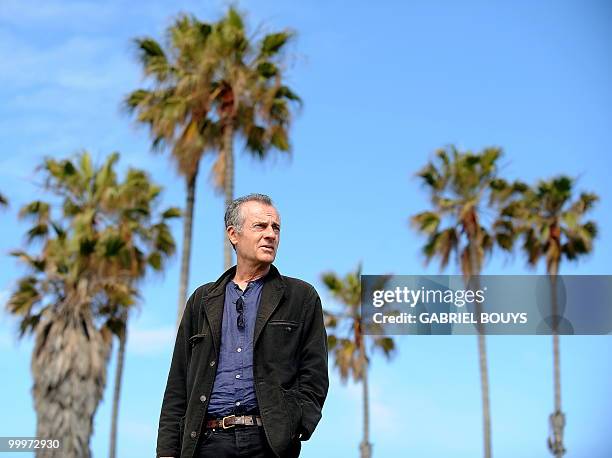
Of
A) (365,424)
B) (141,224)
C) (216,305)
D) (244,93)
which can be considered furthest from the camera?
(365,424)

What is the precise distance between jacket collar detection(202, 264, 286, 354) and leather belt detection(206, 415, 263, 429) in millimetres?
324

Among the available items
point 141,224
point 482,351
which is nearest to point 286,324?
point 141,224

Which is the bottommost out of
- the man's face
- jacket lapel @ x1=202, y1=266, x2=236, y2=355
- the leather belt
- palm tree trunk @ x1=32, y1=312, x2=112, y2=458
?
the leather belt

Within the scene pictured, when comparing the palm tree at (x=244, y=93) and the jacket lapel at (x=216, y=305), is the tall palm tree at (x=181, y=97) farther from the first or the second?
the jacket lapel at (x=216, y=305)

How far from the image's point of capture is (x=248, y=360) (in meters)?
4.55

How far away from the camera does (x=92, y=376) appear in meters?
26.0

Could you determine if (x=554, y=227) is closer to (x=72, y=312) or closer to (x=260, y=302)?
(x=72, y=312)

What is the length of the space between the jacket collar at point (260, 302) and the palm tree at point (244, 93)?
801 inches

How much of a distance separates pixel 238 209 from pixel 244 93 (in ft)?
69.1

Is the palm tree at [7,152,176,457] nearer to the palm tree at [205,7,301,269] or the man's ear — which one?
the palm tree at [205,7,301,269]

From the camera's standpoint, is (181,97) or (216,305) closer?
(216,305)

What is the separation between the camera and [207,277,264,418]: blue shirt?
4477mm

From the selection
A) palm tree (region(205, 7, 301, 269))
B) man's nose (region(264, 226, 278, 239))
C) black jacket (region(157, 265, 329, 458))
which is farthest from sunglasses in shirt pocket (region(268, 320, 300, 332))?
palm tree (region(205, 7, 301, 269))

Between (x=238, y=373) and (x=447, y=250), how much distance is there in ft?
110
